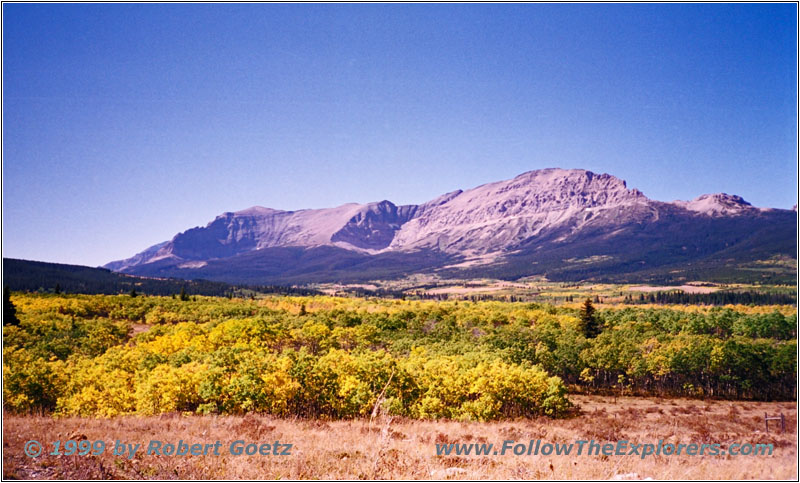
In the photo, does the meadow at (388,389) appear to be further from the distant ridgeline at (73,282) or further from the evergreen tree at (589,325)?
the distant ridgeline at (73,282)

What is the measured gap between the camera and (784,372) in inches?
2345

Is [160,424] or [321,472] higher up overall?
[321,472]

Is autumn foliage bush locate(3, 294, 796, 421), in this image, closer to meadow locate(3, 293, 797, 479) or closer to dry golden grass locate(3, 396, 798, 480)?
meadow locate(3, 293, 797, 479)

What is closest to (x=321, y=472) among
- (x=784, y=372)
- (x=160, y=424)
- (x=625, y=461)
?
(x=625, y=461)

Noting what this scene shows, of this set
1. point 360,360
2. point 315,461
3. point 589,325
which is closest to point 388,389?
point 360,360

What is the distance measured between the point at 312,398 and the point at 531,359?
3386cm

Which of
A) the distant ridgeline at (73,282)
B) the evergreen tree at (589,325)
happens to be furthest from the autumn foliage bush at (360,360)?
the distant ridgeline at (73,282)

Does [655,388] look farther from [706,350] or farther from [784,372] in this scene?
[784,372]

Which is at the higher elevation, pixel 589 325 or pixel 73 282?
pixel 73 282

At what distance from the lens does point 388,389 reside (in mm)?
33062

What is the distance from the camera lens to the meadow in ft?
42.5

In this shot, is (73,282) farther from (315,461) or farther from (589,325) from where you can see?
(315,461)

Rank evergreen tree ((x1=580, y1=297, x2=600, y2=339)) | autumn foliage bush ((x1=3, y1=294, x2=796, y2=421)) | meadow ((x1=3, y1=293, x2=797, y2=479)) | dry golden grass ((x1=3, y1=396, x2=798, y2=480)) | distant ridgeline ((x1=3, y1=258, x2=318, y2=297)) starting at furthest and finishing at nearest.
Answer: distant ridgeline ((x1=3, y1=258, x2=318, y2=297)) → evergreen tree ((x1=580, y1=297, x2=600, y2=339)) → autumn foliage bush ((x1=3, y1=294, x2=796, y2=421)) → meadow ((x1=3, y1=293, x2=797, y2=479)) → dry golden grass ((x1=3, y1=396, x2=798, y2=480))

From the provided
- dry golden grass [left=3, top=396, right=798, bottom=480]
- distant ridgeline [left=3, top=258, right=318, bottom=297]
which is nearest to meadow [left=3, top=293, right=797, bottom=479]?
dry golden grass [left=3, top=396, right=798, bottom=480]
